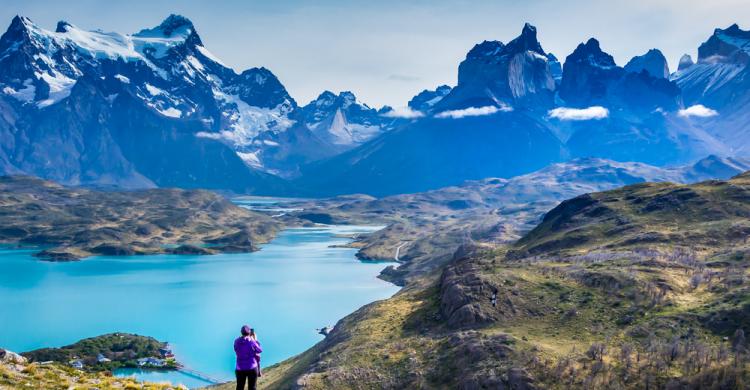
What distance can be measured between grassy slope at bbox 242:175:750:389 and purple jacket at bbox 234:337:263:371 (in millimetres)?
37716

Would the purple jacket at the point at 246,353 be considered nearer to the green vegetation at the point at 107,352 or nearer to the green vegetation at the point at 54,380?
the green vegetation at the point at 54,380

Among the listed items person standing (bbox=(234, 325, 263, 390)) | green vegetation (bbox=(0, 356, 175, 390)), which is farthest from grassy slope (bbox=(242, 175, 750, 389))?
person standing (bbox=(234, 325, 263, 390))

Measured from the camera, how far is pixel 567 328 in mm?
88625

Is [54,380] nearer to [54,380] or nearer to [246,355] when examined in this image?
[54,380]

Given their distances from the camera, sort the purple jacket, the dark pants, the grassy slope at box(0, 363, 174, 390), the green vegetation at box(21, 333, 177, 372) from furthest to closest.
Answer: the green vegetation at box(21, 333, 177, 372)
the grassy slope at box(0, 363, 174, 390)
the dark pants
the purple jacket

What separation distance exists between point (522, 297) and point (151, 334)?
129 metres

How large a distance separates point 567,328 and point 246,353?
57.8 meters

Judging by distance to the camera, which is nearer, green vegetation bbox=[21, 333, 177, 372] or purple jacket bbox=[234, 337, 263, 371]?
purple jacket bbox=[234, 337, 263, 371]

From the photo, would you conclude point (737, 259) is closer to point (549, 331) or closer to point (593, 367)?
point (549, 331)

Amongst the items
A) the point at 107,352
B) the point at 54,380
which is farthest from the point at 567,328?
the point at 107,352

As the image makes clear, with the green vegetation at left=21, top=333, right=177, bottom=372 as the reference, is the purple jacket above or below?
above

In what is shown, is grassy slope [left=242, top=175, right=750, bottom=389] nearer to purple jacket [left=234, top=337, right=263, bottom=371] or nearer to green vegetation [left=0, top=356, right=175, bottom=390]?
green vegetation [left=0, top=356, right=175, bottom=390]

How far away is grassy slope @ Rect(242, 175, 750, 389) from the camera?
236 ft

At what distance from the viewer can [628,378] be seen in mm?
69750
